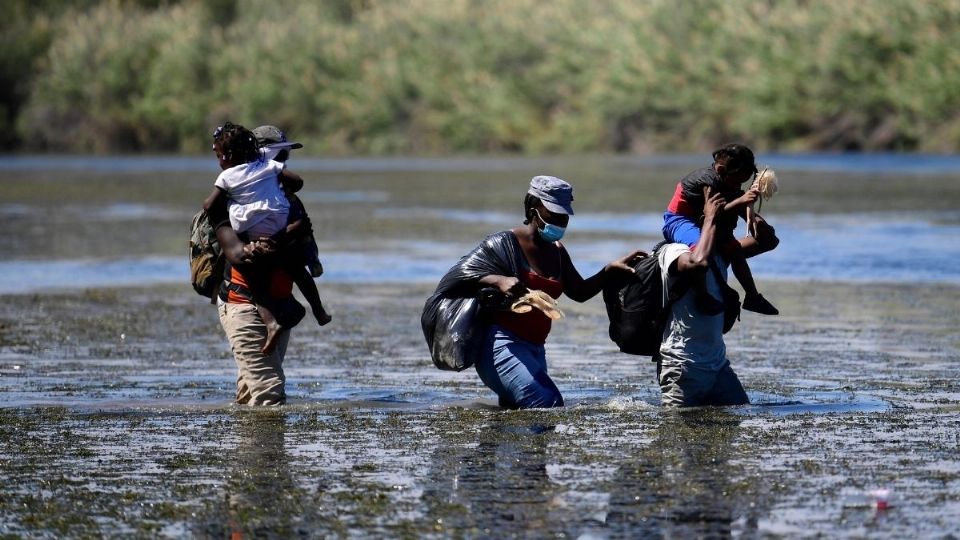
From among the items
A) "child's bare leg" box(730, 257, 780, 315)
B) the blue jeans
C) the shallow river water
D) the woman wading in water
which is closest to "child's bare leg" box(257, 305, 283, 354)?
the shallow river water

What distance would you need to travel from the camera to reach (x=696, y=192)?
9.80 metres

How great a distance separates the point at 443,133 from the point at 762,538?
61755mm

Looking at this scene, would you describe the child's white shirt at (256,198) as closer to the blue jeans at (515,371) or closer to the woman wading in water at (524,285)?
the woman wading in water at (524,285)

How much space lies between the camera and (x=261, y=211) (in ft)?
32.6

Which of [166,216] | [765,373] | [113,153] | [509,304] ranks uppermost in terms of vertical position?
[509,304]

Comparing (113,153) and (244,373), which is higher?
(244,373)

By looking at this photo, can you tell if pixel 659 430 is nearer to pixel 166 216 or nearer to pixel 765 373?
pixel 765 373

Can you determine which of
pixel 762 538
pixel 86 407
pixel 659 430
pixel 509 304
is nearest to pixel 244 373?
pixel 86 407

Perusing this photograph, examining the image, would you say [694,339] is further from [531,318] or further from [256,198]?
[256,198]

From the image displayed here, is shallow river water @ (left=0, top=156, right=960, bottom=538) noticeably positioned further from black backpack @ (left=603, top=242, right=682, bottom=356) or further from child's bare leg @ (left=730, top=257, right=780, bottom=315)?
child's bare leg @ (left=730, top=257, right=780, bottom=315)

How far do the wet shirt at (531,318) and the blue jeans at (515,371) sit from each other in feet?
0.11

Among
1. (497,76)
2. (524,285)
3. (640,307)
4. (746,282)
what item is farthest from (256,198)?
(497,76)

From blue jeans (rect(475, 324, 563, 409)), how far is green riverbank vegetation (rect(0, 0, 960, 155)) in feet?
132

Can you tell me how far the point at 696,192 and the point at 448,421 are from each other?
5.60 feet
